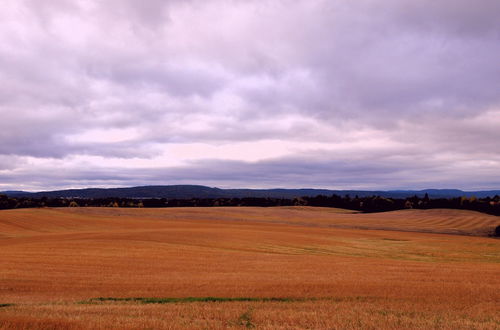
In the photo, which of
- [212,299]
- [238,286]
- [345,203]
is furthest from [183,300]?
[345,203]

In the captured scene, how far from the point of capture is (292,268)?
1005 inches

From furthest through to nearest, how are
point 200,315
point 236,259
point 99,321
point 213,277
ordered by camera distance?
point 236,259 < point 213,277 < point 200,315 < point 99,321

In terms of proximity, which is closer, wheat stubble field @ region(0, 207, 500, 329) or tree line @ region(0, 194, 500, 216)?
wheat stubble field @ region(0, 207, 500, 329)

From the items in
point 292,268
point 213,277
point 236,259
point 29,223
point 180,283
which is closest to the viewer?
point 180,283

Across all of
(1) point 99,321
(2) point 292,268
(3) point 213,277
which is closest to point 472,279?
(2) point 292,268

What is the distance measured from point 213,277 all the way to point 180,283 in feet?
7.82

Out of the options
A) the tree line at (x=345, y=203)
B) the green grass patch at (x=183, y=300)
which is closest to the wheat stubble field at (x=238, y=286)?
the green grass patch at (x=183, y=300)

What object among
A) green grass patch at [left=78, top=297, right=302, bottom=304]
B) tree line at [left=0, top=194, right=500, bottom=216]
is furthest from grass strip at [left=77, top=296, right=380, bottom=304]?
tree line at [left=0, top=194, right=500, bottom=216]

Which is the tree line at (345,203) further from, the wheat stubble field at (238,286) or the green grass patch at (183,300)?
the green grass patch at (183,300)

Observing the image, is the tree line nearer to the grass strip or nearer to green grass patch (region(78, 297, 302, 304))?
the grass strip

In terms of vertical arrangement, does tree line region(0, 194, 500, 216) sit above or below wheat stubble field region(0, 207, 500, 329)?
above

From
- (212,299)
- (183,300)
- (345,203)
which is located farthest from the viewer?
(345,203)

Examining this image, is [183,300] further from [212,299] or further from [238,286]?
[238,286]

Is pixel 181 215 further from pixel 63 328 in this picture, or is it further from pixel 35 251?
pixel 63 328
